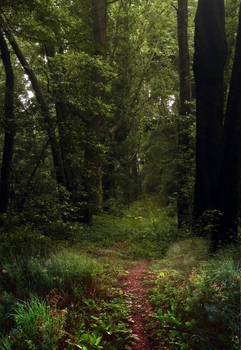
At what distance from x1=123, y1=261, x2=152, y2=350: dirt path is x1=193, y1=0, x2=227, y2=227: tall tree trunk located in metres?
3.02

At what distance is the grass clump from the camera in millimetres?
2893

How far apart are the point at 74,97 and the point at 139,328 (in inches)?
282

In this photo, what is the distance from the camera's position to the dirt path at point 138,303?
3.51 meters

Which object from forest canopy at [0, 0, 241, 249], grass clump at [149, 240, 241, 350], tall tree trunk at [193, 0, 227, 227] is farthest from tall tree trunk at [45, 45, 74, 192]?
grass clump at [149, 240, 241, 350]

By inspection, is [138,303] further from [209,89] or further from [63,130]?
[63,130]

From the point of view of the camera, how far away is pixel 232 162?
20.5 feet

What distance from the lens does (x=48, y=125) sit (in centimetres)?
876

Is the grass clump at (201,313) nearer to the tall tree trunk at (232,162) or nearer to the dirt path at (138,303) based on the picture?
the dirt path at (138,303)

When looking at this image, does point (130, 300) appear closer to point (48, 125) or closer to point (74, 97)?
point (48, 125)

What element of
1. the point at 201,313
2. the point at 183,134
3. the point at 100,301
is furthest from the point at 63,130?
the point at 201,313

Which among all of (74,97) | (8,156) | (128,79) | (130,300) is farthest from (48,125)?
(128,79)

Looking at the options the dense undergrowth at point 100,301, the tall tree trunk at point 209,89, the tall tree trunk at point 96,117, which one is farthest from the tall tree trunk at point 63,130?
the tall tree trunk at point 209,89

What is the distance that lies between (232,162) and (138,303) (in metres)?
3.65

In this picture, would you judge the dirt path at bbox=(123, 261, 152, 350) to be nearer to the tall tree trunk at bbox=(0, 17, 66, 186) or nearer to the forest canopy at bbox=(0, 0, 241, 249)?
the forest canopy at bbox=(0, 0, 241, 249)
